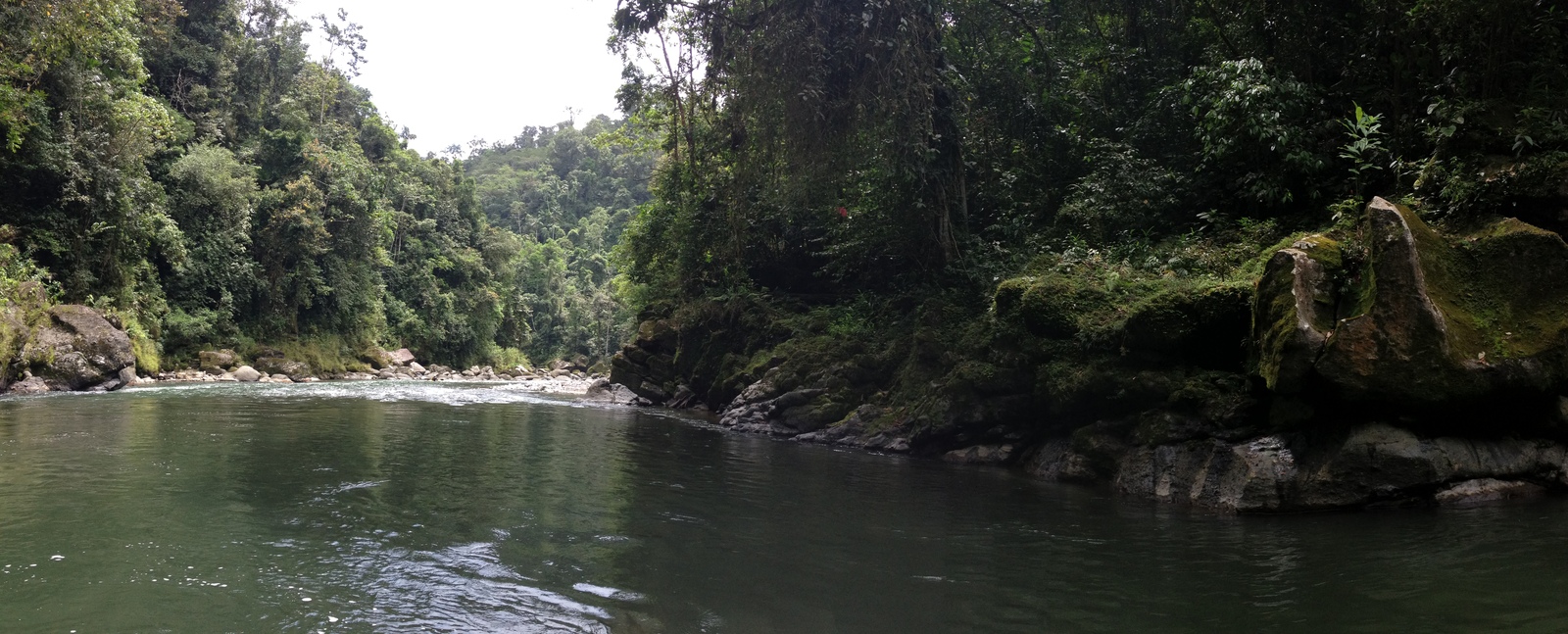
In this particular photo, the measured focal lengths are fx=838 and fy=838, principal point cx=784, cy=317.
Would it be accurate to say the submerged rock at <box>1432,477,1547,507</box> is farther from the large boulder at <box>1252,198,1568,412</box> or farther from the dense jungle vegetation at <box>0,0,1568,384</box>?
the dense jungle vegetation at <box>0,0,1568,384</box>

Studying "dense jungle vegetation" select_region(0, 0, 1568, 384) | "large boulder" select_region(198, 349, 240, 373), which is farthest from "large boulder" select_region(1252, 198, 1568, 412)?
"large boulder" select_region(198, 349, 240, 373)

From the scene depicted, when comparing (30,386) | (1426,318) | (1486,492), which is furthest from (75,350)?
(1486,492)

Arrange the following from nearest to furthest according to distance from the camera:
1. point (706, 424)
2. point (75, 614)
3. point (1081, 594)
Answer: point (75, 614)
point (1081, 594)
point (706, 424)

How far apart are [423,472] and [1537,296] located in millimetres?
10783

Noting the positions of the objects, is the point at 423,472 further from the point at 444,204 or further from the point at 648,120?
the point at 444,204

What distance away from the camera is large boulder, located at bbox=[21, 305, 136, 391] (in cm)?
1952

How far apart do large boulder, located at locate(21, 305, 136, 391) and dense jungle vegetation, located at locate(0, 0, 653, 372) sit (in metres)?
0.81

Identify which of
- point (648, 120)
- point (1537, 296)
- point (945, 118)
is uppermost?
point (648, 120)

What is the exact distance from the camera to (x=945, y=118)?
14617 millimetres

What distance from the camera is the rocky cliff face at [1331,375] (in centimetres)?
696

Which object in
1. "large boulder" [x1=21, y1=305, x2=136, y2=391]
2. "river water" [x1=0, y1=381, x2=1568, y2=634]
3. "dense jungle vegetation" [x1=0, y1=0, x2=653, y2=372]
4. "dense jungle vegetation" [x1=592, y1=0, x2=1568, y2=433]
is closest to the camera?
"river water" [x1=0, y1=381, x2=1568, y2=634]

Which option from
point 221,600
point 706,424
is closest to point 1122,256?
point 706,424

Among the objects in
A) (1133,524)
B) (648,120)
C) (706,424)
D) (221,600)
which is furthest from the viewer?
(648,120)

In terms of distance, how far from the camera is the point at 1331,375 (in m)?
7.09
